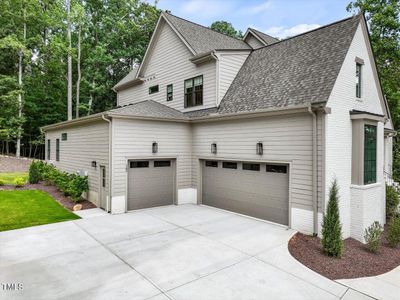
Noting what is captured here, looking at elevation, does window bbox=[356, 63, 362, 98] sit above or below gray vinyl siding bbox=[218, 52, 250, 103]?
below

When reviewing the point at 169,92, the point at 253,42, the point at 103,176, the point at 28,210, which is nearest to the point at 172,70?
the point at 169,92

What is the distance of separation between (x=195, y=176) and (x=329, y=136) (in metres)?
6.24

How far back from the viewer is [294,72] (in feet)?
32.2

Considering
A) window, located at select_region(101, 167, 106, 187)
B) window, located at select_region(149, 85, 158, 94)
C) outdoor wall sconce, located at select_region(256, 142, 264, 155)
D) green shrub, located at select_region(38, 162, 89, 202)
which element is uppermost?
window, located at select_region(149, 85, 158, 94)

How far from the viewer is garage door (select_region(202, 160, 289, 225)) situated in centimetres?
886

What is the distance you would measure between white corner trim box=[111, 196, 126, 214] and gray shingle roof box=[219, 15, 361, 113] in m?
5.61

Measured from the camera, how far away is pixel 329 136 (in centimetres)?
766

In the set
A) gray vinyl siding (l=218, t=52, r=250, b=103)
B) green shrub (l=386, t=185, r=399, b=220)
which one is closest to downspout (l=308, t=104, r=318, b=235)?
gray vinyl siding (l=218, t=52, r=250, b=103)

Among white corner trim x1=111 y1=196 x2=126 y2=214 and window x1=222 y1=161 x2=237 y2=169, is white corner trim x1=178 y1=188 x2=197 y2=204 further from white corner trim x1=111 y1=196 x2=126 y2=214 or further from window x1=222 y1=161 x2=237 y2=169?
white corner trim x1=111 y1=196 x2=126 y2=214

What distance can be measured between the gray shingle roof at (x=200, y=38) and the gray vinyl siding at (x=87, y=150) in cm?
628

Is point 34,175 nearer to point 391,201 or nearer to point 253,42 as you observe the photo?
point 253,42

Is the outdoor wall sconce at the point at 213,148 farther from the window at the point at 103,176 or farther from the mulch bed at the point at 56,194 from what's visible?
the mulch bed at the point at 56,194

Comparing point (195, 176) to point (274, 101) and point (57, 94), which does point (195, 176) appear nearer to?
point (274, 101)

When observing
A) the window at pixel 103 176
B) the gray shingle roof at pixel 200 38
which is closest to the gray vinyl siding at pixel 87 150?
the window at pixel 103 176
